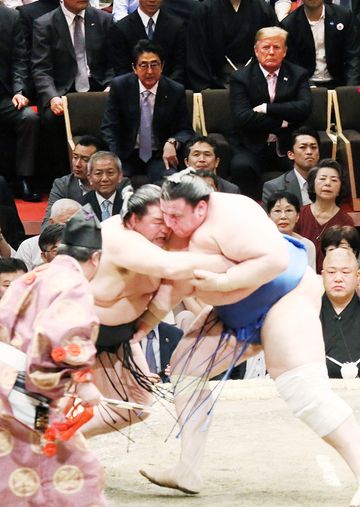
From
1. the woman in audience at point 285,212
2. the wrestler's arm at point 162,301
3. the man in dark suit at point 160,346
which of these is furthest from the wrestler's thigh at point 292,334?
the woman in audience at point 285,212

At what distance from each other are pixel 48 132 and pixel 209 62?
2.93 ft

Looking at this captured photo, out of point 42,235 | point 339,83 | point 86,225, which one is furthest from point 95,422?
point 339,83

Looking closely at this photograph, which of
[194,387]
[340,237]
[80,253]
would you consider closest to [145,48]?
[340,237]

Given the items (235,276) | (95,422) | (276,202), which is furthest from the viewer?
(276,202)

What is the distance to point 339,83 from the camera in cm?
646

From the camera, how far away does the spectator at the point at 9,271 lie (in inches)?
187

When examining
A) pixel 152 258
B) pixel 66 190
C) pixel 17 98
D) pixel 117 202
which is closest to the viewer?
pixel 152 258

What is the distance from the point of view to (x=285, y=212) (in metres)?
5.36

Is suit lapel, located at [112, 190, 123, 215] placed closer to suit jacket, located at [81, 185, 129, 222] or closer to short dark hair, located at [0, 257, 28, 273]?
suit jacket, located at [81, 185, 129, 222]

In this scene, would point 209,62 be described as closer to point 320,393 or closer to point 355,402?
point 355,402

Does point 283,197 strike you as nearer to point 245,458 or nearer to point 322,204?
point 322,204

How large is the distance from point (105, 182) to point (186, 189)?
222cm

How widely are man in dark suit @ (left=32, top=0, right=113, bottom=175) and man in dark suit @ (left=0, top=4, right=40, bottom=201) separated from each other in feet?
0.24

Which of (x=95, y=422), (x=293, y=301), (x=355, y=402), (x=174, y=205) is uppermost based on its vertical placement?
(x=174, y=205)
